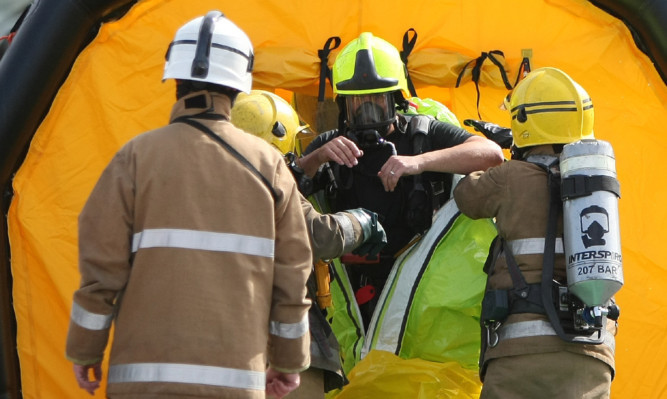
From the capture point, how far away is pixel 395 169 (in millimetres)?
3854

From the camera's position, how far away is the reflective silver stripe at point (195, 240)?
277cm

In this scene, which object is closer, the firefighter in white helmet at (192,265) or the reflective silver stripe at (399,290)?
the firefighter in white helmet at (192,265)

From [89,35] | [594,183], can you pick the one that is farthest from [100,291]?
[89,35]

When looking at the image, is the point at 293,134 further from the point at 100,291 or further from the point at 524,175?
the point at 100,291

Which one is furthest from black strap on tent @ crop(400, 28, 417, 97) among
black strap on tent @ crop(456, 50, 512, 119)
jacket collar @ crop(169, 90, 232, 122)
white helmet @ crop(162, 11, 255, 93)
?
jacket collar @ crop(169, 90, 232, 122)

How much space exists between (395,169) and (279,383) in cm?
115

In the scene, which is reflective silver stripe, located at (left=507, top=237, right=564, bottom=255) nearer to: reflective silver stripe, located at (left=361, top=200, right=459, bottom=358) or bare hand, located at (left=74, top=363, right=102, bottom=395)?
reflective silver stripe, located at (left=361, top=200, right=459, bottom=358)

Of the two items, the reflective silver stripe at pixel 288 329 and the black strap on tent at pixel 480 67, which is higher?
the black strap on tent at pixel 480 67

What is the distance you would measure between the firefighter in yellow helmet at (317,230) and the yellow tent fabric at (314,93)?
33.3 inches

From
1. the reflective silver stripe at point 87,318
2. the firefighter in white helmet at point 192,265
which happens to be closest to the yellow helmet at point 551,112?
the firefighter in white helmet at point 192,265

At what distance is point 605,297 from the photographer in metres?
3.35

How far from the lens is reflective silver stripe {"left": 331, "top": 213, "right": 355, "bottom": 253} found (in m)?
3.54

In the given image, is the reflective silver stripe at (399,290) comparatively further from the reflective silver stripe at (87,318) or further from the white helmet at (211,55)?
the reflective silver stripe at (87,318)

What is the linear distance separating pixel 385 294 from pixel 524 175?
906mm
